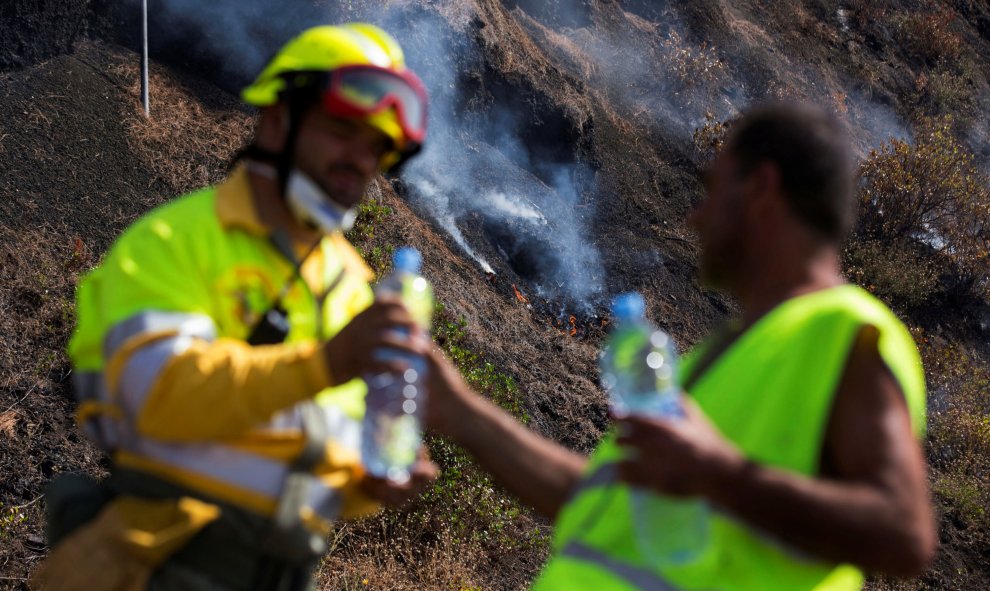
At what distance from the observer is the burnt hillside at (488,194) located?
603 cm

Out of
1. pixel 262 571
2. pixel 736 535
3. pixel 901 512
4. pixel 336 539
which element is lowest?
pixel 336 539

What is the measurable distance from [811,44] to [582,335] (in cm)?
1141

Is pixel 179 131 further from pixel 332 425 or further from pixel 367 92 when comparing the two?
pixel 332 425

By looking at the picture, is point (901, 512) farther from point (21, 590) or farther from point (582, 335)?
point (582, 335)

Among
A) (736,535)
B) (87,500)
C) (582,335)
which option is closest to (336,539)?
(87,500)

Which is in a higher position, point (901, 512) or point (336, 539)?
point (901, 512)

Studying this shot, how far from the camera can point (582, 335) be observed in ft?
34.3

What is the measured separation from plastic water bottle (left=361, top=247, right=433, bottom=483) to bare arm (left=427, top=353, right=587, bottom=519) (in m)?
0.10

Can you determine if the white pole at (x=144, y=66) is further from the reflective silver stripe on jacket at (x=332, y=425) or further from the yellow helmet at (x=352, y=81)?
the reflective silver stripe on jacket at (x=332, y=425)

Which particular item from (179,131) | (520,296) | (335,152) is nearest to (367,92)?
(335,152)

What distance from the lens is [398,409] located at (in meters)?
2.10

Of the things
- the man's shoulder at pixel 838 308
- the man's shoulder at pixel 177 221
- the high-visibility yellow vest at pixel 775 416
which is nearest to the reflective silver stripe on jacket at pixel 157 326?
the man's shoulder at pixel 177 221

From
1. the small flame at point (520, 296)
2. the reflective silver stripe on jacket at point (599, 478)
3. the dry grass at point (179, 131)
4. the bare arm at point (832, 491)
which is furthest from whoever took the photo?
the small flame at point (520, 296)

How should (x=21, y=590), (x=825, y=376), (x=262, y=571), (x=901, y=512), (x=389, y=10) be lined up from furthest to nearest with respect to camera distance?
(x=389, y=10), (x=21, y=590), (x=262, y=571), (x=825, y=376), (x=901, y=512)
